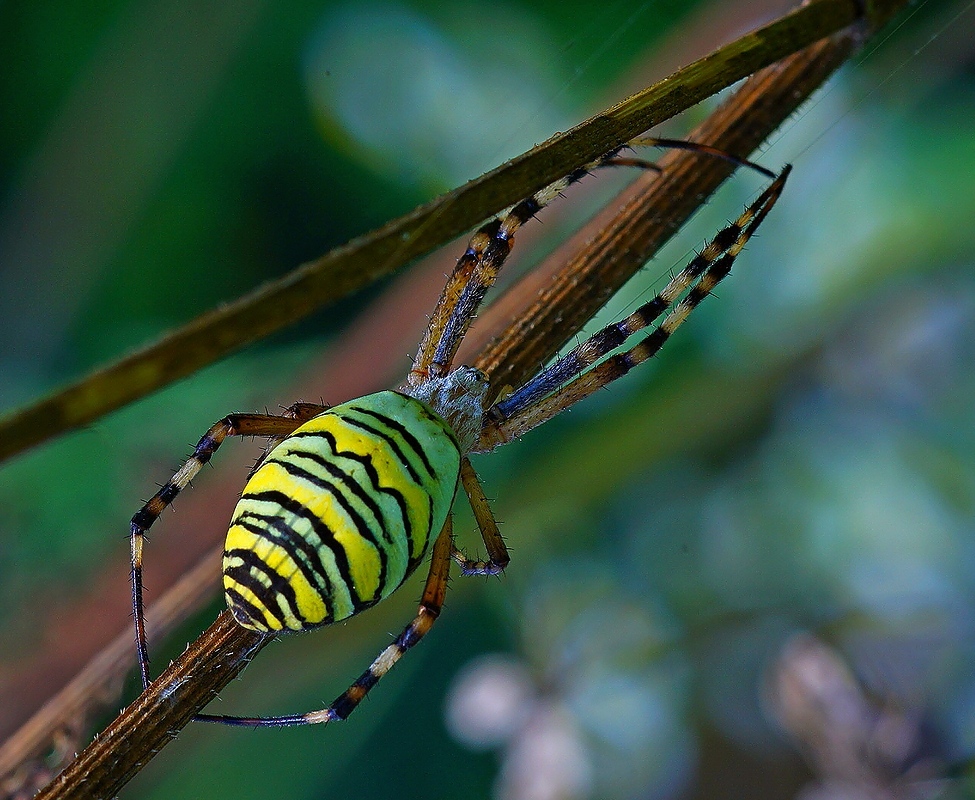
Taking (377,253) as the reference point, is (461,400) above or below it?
below

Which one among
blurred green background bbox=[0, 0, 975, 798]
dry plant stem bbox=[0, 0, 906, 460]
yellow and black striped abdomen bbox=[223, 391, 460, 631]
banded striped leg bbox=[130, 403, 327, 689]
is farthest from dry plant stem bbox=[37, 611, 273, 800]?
blurred green background bbox=[0, 0, 975, 798]

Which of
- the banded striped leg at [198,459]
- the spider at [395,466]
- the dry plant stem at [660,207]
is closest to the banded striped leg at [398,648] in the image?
the spider at [395,466]

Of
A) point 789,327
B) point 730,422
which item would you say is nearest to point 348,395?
point 730,422

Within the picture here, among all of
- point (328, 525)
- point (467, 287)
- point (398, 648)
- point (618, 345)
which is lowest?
point (398, 648)

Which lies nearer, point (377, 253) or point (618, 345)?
point (377, 253)

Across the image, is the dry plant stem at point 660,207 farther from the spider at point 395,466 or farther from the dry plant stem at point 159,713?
the dry plant stem at point 159,713

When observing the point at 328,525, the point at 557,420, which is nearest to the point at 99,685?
the point at 328,525

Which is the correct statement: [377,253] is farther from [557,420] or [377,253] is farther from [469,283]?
[557,420]
